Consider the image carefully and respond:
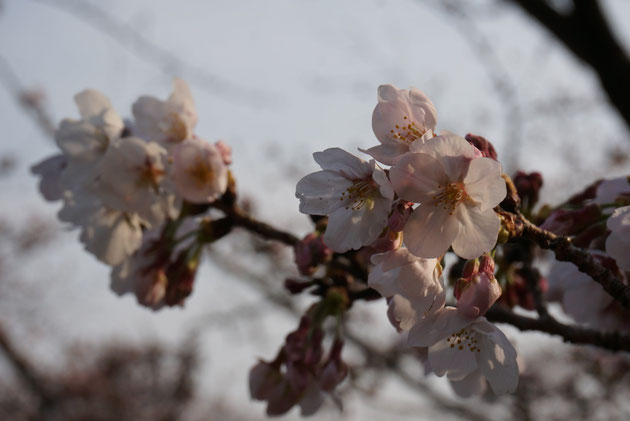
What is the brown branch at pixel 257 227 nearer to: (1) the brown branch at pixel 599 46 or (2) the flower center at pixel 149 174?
(2) the flower center at pixel 149 174

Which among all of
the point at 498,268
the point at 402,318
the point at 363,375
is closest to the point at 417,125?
the point at 402,318

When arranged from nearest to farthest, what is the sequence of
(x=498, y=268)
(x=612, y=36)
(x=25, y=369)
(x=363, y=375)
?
1. (x=498, y=268)
2. (x=612, y=36)
3. (x=363, y=375)
4. (x=25, y=369)

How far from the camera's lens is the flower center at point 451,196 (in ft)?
2.28

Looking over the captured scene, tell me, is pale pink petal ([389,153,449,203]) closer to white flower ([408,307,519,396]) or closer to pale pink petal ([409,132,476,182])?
pale pink petal ([409,132,476,182])

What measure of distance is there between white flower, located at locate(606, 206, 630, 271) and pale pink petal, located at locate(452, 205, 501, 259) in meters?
0.22

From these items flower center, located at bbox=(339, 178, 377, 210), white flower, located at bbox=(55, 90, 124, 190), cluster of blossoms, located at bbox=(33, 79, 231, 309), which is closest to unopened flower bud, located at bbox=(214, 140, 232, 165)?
cluster of blossoms, located at bbox=(33, 79, 231, 309)

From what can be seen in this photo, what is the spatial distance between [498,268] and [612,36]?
3.31m

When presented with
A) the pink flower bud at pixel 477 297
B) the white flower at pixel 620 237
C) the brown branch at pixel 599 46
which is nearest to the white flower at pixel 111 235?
the pink flower bud at pixel 477 297

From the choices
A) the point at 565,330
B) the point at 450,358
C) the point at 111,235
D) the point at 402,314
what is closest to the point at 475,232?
the point at 402,314

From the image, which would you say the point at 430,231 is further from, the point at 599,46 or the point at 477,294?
the point at 599,46

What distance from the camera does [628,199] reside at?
0.90 m

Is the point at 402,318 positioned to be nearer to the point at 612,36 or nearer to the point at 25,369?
the point at 612,36

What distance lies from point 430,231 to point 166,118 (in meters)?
0.73

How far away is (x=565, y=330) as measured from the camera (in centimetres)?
109
